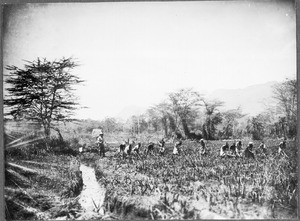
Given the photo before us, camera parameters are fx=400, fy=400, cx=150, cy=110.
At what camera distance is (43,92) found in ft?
14.8

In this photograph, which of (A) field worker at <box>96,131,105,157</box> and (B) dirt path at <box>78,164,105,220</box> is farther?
(A) field worker at <box>96,131,105,157</box>

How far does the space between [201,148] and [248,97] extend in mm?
773

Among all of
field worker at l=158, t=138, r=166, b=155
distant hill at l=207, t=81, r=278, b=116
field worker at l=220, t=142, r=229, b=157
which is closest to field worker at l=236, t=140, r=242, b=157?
field worker at l=220, t=142, r=229, b=157

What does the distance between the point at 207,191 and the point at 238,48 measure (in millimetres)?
→ 1639

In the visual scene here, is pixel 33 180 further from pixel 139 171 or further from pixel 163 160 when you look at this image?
pixel 163 160

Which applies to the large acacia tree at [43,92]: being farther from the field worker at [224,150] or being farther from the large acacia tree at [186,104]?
the field worker at [224,150]

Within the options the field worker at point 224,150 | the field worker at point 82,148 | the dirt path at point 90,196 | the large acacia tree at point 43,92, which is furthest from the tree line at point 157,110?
the dirt path at point 90,196

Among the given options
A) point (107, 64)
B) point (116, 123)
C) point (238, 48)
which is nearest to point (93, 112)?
point (116, 123)

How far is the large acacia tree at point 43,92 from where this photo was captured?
14.7 feet

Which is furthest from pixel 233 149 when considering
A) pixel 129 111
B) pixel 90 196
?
pixel 90 196

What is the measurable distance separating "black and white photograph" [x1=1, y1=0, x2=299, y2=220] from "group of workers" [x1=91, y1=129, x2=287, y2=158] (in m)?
0.01

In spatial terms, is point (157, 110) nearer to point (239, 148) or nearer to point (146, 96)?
point (146, 96)

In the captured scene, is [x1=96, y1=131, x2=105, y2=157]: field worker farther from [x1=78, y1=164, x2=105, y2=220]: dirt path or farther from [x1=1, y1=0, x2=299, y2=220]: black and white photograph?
[x1=78, y1=164, x2=105, y2=220]: dirt path

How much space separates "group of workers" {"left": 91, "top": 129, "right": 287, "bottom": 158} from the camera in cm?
450
